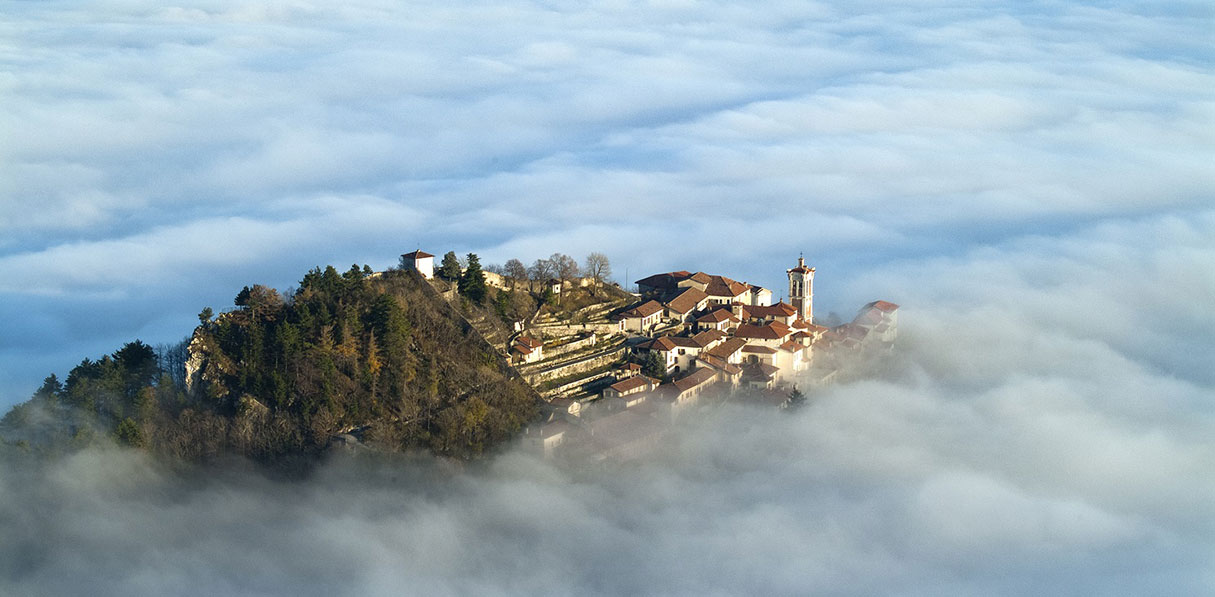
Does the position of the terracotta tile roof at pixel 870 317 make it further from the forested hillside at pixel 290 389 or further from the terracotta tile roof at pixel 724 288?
the forested hillside at pixel 290 389

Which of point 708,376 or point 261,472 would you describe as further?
point 708,376

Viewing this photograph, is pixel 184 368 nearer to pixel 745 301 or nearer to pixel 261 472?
pixel 261 472

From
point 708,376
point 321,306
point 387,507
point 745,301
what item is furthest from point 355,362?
point 745,301

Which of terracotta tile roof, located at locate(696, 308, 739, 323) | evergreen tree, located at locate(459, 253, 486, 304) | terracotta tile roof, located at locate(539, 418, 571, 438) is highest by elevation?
evergreen tree, located at locate(459, 253, 486, 304)

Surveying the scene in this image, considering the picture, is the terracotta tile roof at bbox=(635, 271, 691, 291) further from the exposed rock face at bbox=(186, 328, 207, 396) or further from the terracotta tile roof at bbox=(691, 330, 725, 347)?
the exposed rock face at bbox=(186, 328, 207, 396)

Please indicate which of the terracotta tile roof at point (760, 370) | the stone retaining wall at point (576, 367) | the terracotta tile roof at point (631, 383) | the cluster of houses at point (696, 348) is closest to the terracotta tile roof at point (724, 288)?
the cluster of houses at point (696, 348)

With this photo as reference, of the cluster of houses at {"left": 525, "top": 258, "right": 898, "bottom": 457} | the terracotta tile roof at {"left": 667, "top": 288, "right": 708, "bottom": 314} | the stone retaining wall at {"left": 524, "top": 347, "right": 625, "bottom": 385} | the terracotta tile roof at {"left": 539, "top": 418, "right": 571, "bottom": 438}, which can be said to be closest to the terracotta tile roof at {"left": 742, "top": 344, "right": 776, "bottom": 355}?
the cluster of houses at {"left": 525, "top": 258, "right": 898, "bottom": 457}
